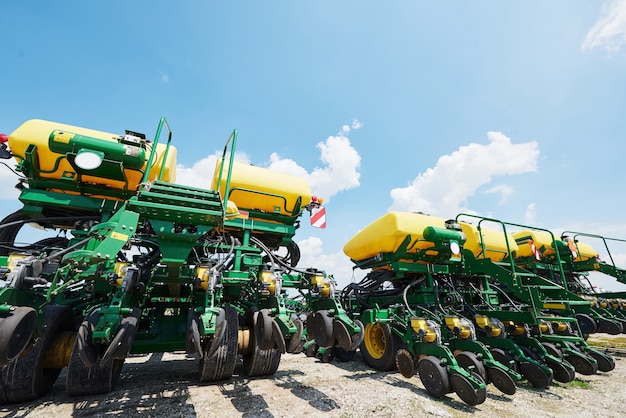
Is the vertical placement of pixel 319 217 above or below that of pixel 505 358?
above

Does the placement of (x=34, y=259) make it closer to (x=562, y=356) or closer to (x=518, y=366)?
(x=518, y=366)

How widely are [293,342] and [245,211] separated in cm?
276

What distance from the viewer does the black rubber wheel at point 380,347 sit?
19.2 feet

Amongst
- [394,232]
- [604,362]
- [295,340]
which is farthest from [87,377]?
[604,362]

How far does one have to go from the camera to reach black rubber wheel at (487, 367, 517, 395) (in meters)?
4.31

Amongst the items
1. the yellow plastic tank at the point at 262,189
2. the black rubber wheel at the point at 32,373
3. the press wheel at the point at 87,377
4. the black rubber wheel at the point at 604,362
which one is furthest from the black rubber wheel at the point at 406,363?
the black rubber wheel at the point at 32,373

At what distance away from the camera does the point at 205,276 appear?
3.83 m

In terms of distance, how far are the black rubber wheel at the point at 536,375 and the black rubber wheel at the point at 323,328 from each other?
3.81 metres

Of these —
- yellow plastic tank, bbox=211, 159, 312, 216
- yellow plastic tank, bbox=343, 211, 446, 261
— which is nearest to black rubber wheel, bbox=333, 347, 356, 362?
yellow plastic tank, bbox=343, 211, 446, 261

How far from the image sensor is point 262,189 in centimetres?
559

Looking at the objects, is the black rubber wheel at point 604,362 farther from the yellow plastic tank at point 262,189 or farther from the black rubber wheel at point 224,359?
the black rubber wheel at point 224,359

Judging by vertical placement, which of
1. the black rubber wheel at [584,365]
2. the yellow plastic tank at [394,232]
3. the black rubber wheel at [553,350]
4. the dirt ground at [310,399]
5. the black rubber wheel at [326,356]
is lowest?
the dirt ground at [310,399]

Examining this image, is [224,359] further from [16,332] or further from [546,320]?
[546,320]

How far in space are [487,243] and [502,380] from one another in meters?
5.04
